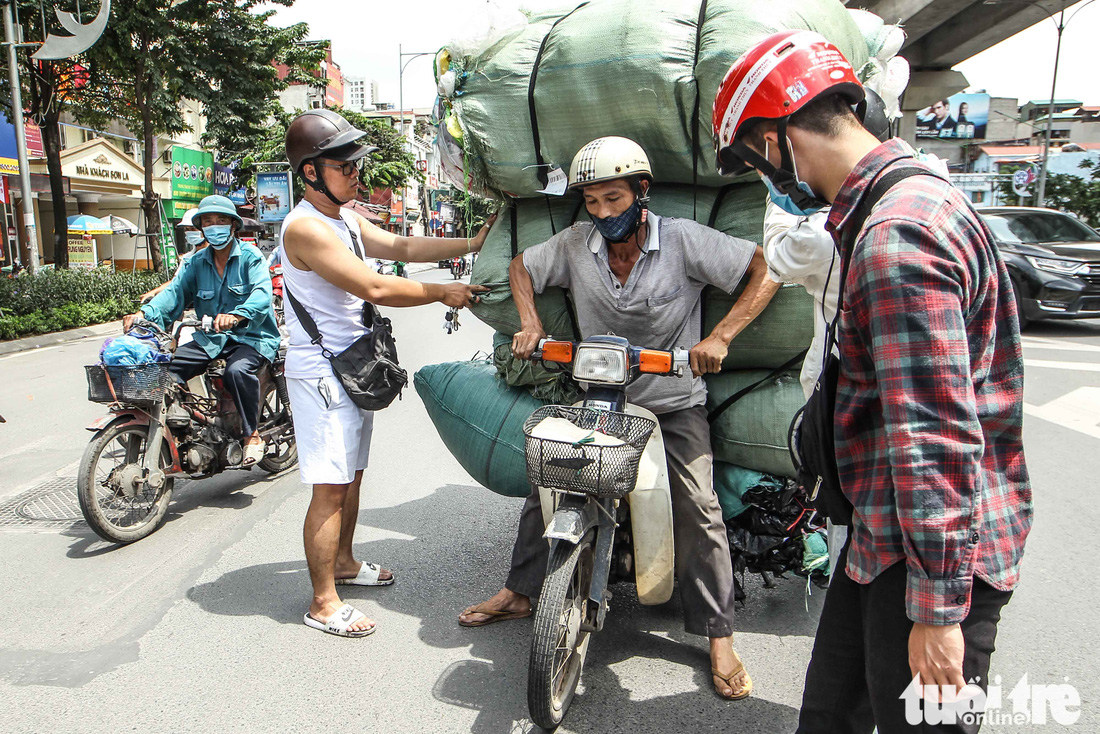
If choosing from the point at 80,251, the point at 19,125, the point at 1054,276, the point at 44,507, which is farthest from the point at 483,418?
the point at 80,251

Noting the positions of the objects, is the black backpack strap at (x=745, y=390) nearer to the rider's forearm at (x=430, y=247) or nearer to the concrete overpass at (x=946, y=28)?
the rider's forearm at (x=430, y=247)

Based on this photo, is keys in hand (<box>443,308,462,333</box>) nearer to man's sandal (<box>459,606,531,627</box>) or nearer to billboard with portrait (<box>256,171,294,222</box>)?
man's sandal (<box>459,606,531,627</box>)

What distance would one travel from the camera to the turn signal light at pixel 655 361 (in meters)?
2.58

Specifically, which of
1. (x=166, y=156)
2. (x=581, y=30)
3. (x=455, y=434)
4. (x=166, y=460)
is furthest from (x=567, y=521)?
(x=166, y=156)

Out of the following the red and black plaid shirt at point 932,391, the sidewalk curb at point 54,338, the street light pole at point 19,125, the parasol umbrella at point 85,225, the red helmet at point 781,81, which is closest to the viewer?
the red and black plaid shirt at point 932,391

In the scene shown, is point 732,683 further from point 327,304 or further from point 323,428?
point 327,304

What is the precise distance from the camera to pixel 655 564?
2.71 meters

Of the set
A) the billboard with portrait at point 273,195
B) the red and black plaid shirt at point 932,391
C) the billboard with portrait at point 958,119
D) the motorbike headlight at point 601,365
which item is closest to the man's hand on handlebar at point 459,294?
the motorbike headlight at point 601,365

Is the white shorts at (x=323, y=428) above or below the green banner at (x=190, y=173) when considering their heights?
below

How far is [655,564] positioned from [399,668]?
3.29ft

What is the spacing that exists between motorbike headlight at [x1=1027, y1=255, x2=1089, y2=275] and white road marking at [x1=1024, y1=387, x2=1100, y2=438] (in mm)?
3769

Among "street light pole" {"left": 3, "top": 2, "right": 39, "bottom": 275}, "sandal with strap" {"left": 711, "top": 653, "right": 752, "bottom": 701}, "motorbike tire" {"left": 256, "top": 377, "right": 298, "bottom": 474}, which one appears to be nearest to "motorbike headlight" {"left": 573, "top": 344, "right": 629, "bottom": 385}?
"sandal with strap" {"left": 711, "top": 653, "right": 752, "bottom": 701}

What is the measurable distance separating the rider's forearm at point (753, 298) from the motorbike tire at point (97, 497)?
9.93ft

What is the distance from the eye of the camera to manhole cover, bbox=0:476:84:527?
14.0 feet
